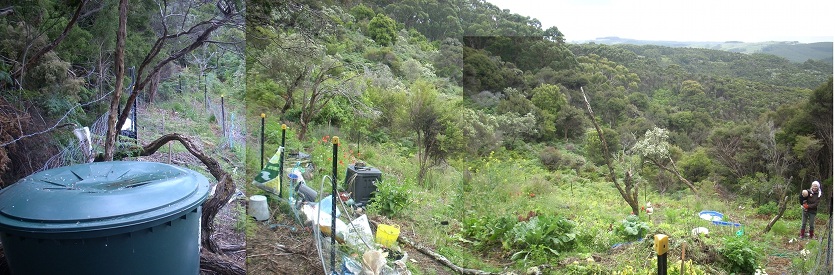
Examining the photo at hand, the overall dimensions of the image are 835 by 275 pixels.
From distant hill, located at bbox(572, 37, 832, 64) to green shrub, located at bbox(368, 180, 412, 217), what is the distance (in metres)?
1.40

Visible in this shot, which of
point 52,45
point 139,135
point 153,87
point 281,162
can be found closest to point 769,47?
point 281,162

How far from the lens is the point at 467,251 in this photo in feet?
11.2

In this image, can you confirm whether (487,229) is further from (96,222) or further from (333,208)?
(96,222)

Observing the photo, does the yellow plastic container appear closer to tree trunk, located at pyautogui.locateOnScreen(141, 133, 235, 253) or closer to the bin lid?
tree trunk, located at pyautogui.locateOnScreen(141, 133, 235, 253)

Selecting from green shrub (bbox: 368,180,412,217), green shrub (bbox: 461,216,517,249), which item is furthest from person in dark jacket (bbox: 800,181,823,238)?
green shrub (bbox: 368,180,412,217)

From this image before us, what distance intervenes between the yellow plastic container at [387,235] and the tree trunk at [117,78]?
137 cm

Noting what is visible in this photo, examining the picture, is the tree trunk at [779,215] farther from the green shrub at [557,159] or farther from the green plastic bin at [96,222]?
the green plastic bin at [96,222]

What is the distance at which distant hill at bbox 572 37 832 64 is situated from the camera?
8.78 ft

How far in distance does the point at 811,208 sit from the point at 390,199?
79.1 inches

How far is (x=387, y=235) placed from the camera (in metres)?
3.05

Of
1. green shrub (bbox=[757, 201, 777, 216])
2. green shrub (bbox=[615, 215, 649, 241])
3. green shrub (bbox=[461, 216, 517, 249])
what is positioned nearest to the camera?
green shrub (bbox=[757, 201, 777, 216])

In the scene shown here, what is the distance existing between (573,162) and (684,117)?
69cm

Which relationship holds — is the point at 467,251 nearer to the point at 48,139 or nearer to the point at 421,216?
the point at 421,216

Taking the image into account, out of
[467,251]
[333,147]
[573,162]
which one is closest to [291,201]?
[333,147]
